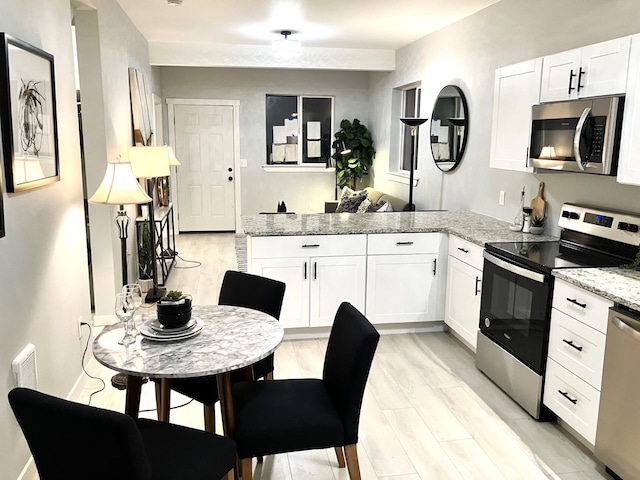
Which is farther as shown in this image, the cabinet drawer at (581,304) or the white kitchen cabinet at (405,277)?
the white kitchen cabinet at (405,277)

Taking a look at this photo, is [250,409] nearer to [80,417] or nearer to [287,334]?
[80,417]

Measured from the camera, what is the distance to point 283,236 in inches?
150

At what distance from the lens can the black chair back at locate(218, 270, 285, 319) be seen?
8.69 ft

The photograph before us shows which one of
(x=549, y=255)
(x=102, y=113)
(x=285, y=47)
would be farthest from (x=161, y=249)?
(x=549, y=255)

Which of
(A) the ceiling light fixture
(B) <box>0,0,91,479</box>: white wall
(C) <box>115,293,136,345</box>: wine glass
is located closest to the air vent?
(B) <box>0,0,91,479</box>: white wall

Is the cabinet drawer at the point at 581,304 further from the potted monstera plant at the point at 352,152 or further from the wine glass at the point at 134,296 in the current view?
the potted monstera plant at the point at 352,152

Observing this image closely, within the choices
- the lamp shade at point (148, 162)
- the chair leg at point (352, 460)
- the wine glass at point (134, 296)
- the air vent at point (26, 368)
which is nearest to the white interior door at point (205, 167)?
the lamp shade at point (148, 162)

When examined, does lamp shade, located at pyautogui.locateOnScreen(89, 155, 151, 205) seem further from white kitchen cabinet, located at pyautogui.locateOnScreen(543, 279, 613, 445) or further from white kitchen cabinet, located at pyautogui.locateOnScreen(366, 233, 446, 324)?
white kitchen cabinet, located at pyautogui.locateOnScreen(543, 279, 613, 445)

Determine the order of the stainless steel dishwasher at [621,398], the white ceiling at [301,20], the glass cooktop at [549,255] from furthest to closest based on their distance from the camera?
the white ceiling at [301,20], the glass cooktop at [549,255], the stainless steel dishwasher at [621,398]

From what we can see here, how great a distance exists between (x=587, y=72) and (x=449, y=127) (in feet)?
7.38

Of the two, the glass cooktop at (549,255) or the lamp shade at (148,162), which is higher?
the lamp shade at (148,162)

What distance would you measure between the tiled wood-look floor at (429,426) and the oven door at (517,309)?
351mm

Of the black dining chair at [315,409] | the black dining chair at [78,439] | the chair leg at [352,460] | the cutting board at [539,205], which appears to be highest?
the cutting board at [539,205]

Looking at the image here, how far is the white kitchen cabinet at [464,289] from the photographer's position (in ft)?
11.7
